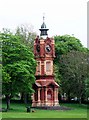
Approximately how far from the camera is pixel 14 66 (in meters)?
41.1

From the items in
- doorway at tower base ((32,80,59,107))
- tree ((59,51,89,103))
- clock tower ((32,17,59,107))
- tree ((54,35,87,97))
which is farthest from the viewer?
tree ((54,35,87,97))

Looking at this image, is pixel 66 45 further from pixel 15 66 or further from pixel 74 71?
pixel 15 66

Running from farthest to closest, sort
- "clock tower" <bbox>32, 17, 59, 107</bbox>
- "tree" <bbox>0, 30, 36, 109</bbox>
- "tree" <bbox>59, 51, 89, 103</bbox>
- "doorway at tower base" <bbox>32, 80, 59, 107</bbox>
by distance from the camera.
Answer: "tree" <bbox>59, 51, 89, 103</bbox> < "clock tower" <bbox>32, 17, 59, 107</bbox> < "doorway at tower base" <bbox>32, 80, 59, 107</bbox> < "tree" <bbox>0, 30, 36, 109</bbox>

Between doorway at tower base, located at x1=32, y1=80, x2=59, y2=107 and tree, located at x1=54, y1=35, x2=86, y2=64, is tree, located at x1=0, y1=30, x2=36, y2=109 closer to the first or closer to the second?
doorway at tower base, located at x1=32, y1=80, x2=59, y2=107

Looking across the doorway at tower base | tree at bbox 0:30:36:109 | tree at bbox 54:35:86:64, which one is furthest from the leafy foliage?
tree at bbox 54:35:86:64

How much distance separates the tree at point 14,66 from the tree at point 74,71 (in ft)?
46.9

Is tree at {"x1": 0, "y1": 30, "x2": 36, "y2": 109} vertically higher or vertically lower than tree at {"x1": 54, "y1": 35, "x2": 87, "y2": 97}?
lower

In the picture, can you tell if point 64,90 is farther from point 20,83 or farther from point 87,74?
point 20,83

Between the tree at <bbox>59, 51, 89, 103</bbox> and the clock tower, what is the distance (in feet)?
14.3

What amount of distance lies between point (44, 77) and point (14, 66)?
12.1 meters

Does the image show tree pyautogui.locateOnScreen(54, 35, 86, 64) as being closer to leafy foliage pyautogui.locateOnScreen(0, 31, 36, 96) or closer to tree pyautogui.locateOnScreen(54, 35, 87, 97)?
tree pyautogui.locateOnScreen(54, 35, 87, 97)

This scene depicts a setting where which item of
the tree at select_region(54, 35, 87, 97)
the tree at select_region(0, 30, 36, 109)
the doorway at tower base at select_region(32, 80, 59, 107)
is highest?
the tree at select_region(54, 35, 87, 97)

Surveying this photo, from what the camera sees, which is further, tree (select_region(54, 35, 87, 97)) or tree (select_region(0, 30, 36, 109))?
tree (select_region(54, 35, 87, 97))

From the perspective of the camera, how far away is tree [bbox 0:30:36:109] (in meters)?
41.2
